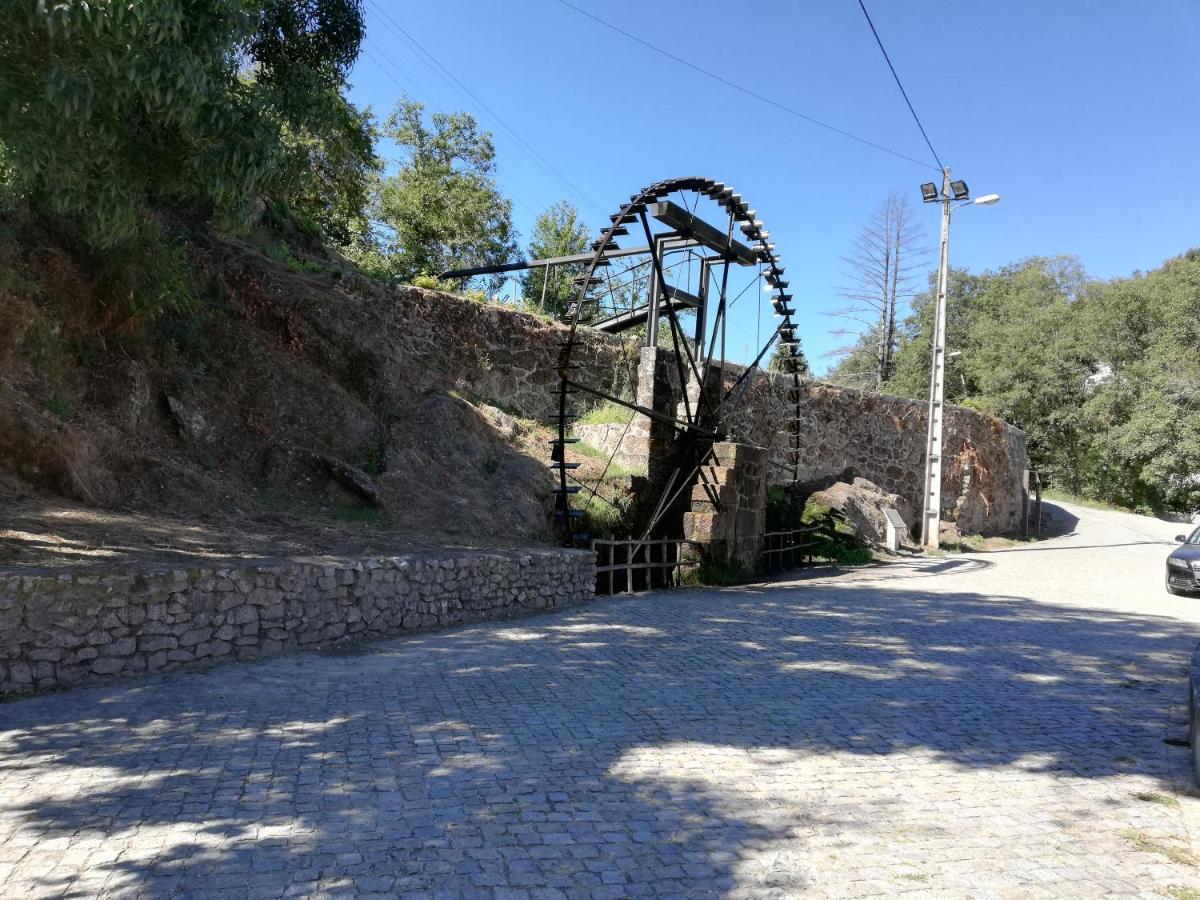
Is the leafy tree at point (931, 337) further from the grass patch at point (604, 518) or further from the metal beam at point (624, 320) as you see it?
the grass patch at point (604, 518)

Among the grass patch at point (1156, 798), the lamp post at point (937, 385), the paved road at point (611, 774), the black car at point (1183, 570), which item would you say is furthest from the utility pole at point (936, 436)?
the grass patch at point (1156, 798)

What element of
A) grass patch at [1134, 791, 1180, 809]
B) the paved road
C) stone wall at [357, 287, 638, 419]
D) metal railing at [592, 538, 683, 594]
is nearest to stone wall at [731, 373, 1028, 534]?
stone wall at [357, 287, 638, 419]

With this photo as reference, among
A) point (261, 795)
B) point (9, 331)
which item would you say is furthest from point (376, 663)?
point (9, 331)

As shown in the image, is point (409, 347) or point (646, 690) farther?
Answer: point (409, 347)

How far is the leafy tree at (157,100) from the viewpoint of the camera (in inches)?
175

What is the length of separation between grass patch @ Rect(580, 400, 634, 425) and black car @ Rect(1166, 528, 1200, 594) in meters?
7.64

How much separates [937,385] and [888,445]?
2.93 m

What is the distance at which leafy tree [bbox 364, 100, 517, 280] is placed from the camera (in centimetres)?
2130

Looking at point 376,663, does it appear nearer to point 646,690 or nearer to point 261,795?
point 646,690

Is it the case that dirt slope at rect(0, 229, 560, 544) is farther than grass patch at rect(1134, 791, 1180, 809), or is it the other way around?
dirt slope at rect(0, 229, 560, 544)

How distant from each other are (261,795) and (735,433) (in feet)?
40.8

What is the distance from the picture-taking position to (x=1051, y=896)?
2793mm

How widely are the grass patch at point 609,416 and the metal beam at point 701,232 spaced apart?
2.83m

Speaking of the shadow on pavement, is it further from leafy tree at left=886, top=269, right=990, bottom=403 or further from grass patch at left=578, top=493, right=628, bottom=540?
leafy tree at left=886, top=269, right=990, bottom=403
